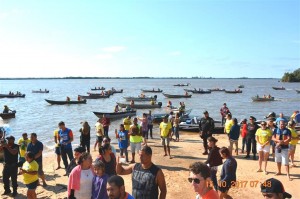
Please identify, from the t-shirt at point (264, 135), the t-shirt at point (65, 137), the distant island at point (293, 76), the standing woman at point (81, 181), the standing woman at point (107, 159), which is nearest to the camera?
the standing woman at point (81, 181)

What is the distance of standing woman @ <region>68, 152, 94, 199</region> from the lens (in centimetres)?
536

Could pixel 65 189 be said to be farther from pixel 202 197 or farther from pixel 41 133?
pixel 41 133

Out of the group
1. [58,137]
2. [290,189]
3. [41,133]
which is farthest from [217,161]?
[41,133]

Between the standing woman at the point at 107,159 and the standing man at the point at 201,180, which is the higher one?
the standing man at the point at 201,180

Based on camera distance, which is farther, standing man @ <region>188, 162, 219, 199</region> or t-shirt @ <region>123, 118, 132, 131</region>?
t-shirt @ <region>123, 118, 132, 131</region>

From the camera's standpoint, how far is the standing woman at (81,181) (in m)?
5.36

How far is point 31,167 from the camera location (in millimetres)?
7355

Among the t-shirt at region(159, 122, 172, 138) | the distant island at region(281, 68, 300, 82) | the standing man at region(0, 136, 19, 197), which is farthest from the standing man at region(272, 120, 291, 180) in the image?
the distant island at region(281, 68, 300, 82)

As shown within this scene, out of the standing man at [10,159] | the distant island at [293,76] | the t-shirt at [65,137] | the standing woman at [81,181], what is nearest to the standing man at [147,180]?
the standing woman at [81,181]

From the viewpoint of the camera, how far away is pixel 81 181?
537 centimetres

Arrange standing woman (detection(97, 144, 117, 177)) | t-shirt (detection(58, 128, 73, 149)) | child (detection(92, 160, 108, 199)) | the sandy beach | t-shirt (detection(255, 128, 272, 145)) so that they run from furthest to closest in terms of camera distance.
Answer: t-shirt (detection(58, 128, 73, 149))
t-shirt (detection(255, 128, 272, 145))
the sandy beach
standing woman (detection(97, 144, 117, 177))
child (detection(92, 160, 108, 199))

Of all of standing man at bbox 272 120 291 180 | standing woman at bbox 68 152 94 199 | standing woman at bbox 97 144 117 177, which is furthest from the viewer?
standing man at bbox 272 120 291 180

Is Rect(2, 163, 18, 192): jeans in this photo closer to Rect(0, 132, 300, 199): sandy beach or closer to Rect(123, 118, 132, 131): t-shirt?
Rect(0, 132, 300, 199): sandy beach

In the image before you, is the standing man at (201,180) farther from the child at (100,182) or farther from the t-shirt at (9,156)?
the t-shirt at (9,156)
